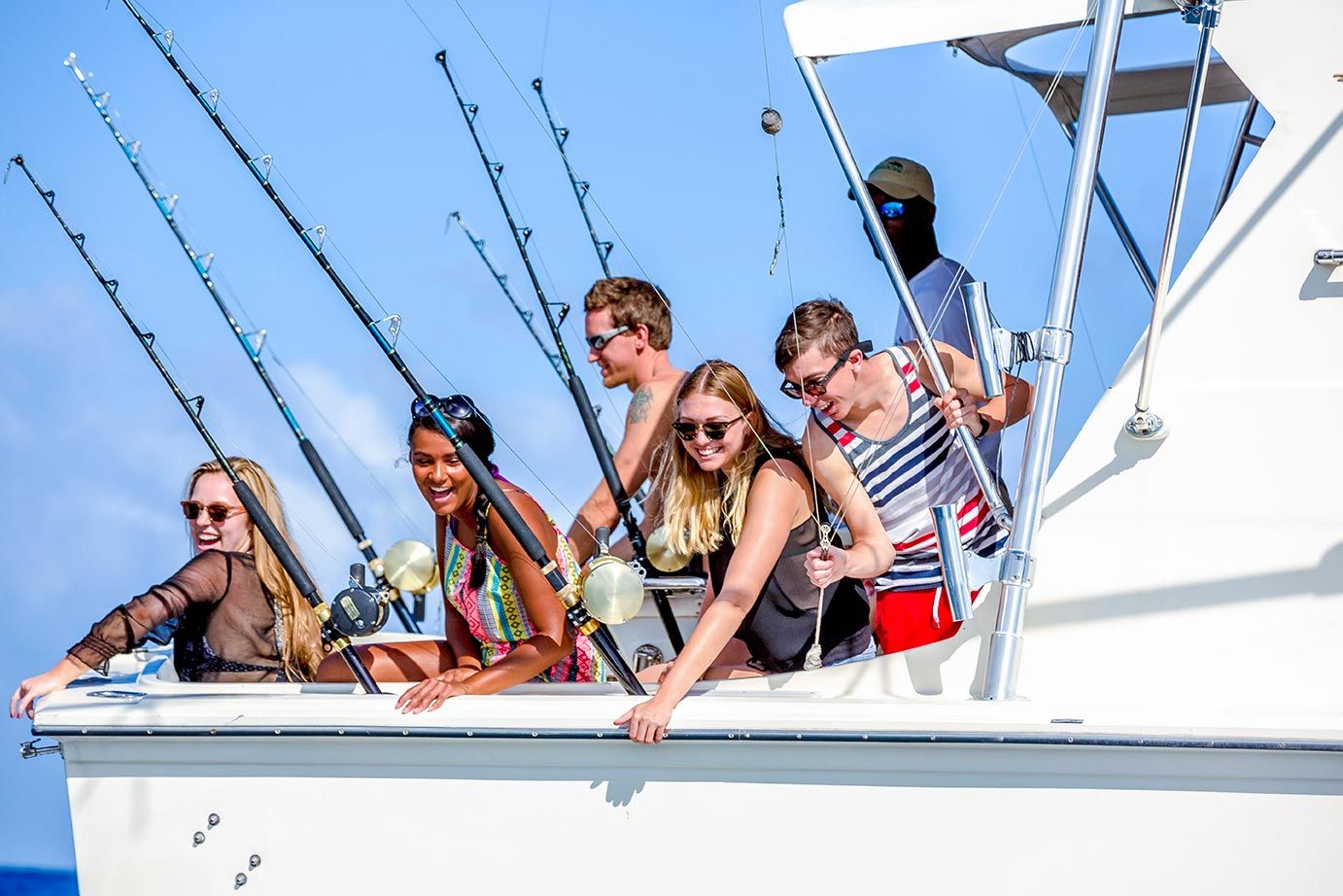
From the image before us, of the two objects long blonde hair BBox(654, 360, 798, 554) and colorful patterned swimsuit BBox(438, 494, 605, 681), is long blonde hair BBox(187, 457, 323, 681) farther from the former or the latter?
long blonde hair BBox(654, 360, 798, 554)

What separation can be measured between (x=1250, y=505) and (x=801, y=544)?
0.93 meters

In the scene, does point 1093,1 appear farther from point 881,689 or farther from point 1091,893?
point 1091,893

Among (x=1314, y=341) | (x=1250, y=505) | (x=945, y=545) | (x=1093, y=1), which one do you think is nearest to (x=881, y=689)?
(x=945, y=545)

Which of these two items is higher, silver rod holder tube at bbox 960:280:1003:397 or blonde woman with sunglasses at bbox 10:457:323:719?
silver rod holder tube at bbox 960:280:1003:397

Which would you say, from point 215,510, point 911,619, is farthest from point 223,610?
point 911,619

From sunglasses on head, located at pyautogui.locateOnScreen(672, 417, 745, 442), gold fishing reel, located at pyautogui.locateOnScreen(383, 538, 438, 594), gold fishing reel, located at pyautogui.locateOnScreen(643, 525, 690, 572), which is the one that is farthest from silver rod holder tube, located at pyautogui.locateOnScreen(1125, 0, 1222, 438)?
gold fishing reel, located at pyautogui.locateOnScreen(383, 538, 438, 594)

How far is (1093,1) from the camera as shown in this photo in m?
2.89

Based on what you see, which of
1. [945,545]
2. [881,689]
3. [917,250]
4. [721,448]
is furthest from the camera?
[917,250]

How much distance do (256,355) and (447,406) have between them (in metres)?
1.18

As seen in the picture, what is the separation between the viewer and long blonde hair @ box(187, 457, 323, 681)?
369 centimetres

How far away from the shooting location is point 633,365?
13.3ft

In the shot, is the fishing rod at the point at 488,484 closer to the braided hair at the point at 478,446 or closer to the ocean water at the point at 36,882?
the braided hair at the point at 478,446

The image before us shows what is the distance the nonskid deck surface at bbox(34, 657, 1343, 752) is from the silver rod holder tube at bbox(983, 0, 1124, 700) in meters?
0.13

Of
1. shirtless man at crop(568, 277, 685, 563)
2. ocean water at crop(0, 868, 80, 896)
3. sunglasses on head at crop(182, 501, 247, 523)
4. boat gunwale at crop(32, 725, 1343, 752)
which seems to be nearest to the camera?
boat gunwale at crop(32, 725, 1343, 752)
